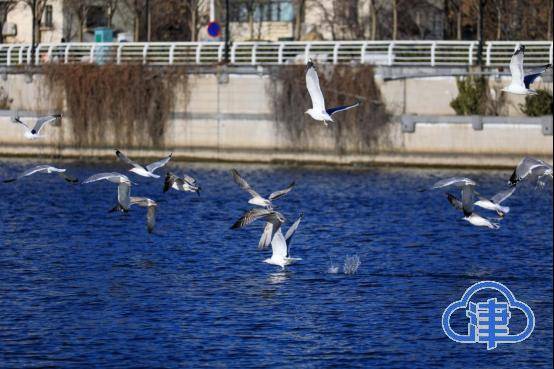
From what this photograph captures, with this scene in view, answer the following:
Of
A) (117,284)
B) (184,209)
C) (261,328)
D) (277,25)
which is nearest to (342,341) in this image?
(261,328)

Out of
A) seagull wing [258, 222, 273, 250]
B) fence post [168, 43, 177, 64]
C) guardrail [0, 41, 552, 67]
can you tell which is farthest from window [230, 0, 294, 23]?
seagull wing [258, 222, 273, 250]

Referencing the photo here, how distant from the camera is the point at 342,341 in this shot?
73.0 ft

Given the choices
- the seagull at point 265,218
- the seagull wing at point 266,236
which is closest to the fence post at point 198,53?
the seagull wing at point 266,236

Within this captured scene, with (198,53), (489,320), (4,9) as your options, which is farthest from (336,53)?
(489,320)

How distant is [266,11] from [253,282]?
51.3 metres

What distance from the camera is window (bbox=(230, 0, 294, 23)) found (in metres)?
75.7

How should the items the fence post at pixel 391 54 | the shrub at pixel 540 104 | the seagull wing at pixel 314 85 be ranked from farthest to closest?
the fence post at pixel 391 54
the shrub at pixel 540 104
the seagull wing at pixel 314 85

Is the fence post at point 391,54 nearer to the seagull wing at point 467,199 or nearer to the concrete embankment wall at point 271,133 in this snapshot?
the concrete embankment wall at point 271,133

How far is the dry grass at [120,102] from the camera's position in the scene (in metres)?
53.7

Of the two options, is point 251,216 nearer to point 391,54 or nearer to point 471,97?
point 471,97

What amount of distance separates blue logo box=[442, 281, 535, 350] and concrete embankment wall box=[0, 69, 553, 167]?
23178mm

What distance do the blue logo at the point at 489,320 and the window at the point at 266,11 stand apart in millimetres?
50979

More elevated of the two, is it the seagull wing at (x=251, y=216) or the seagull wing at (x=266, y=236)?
the seagull wing at (x=251, y=216)

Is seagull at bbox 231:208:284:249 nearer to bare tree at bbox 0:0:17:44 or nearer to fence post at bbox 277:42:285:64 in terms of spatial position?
fence post at bbox 277:42:285:64
